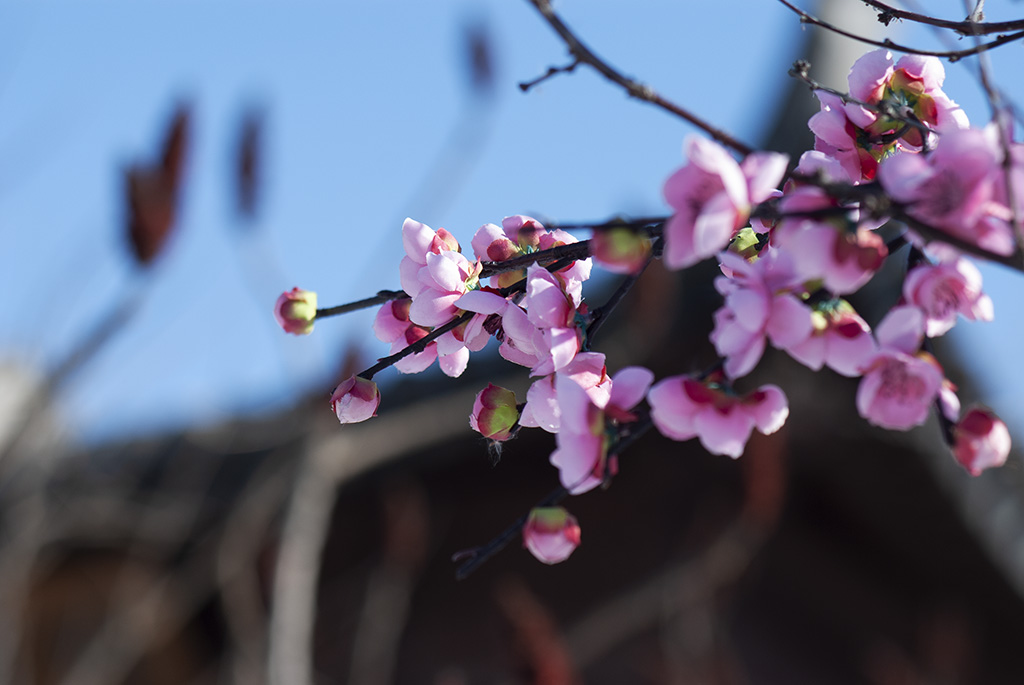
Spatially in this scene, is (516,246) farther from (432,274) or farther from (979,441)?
(979,441)

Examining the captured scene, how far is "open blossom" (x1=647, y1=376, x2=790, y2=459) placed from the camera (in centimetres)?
44

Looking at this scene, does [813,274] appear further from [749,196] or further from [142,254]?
[142,254]

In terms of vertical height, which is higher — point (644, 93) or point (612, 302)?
point (644, 93)

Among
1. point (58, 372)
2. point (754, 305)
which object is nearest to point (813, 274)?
point (754, 305)

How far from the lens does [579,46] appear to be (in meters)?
0.42

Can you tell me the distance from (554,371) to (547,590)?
2495 millimetres

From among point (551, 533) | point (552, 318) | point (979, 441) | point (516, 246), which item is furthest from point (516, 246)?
point (979, 441)

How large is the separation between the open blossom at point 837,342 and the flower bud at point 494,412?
204mm

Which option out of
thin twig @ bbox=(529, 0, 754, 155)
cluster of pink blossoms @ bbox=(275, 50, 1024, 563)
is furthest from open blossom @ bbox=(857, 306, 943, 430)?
thin twig @ bbox=(529, 0, 754, 155)

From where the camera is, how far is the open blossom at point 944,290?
1.39 ft

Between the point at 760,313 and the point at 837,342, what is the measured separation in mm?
48

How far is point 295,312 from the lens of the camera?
0.58 m

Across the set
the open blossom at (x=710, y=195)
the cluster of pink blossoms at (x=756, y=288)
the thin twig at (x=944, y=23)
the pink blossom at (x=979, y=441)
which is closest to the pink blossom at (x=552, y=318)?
the cluster of pink blossoms at (x=756, y=288)

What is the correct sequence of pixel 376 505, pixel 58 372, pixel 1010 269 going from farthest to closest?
pixel 376 505, pixel 58 372, pixel 1010 269
